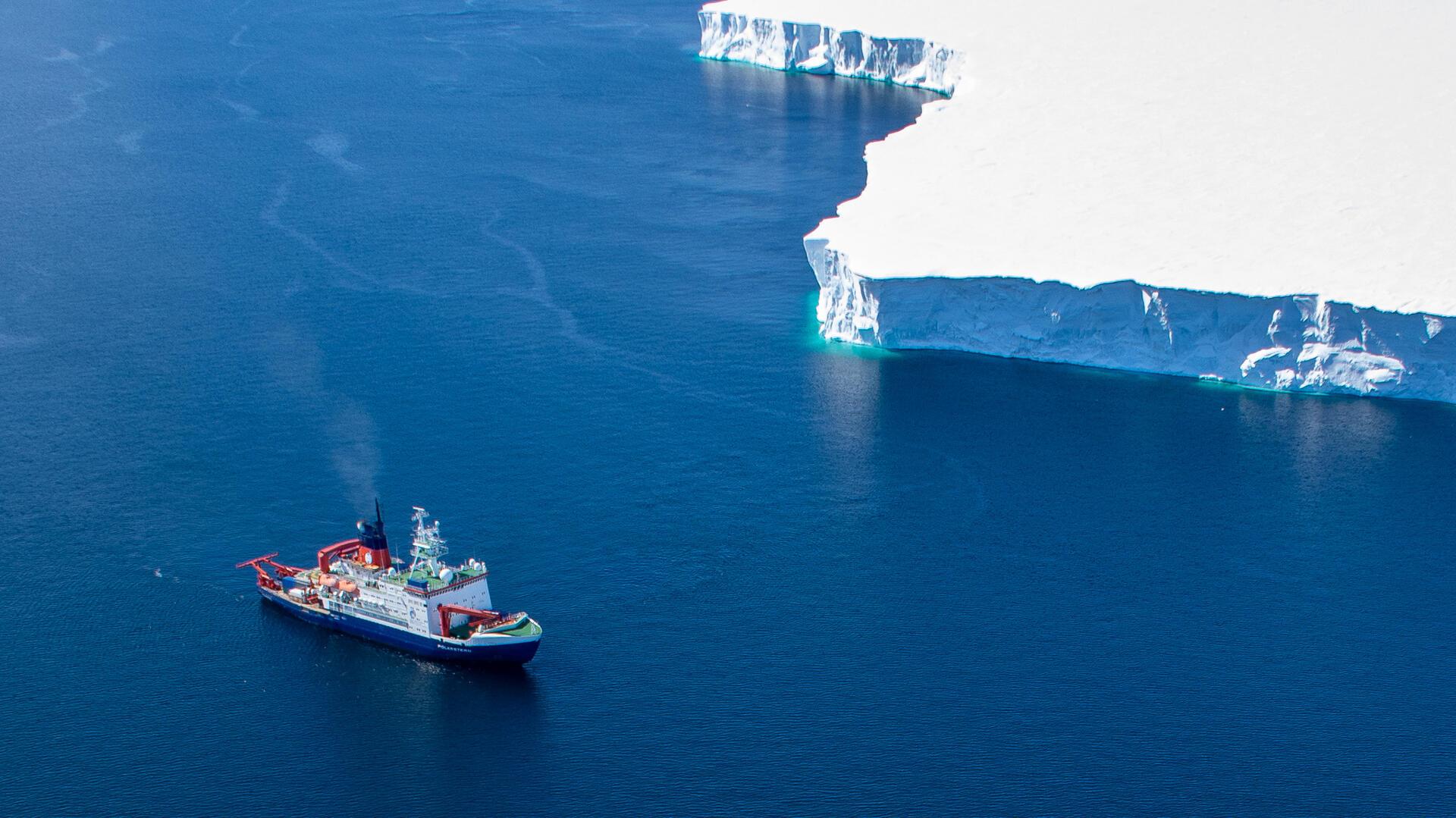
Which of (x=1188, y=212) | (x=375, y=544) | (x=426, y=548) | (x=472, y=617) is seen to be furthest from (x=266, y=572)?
(x=1188, y=212)

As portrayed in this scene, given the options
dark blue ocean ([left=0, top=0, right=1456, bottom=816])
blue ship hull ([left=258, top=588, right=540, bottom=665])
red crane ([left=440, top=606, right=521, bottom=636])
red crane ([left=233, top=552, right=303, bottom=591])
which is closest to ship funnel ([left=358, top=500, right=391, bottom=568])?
blue ship hull ([left=258, top=588, right=540, bottom=665])

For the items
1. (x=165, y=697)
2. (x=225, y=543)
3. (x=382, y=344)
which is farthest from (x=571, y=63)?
(x=165, y=697)

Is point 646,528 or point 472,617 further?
point 646,528

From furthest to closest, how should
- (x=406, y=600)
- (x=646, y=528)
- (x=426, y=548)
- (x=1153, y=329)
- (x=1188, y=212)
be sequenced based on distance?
(x=1188, y=212)
(x=1153, y=329)
(x=646, y=528)
(x=426, y=548)
(x=406, y=600)

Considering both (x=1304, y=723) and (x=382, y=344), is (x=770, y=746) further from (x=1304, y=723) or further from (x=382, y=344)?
(x=382, y=344)

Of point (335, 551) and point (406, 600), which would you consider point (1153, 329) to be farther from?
point (335, 551)
